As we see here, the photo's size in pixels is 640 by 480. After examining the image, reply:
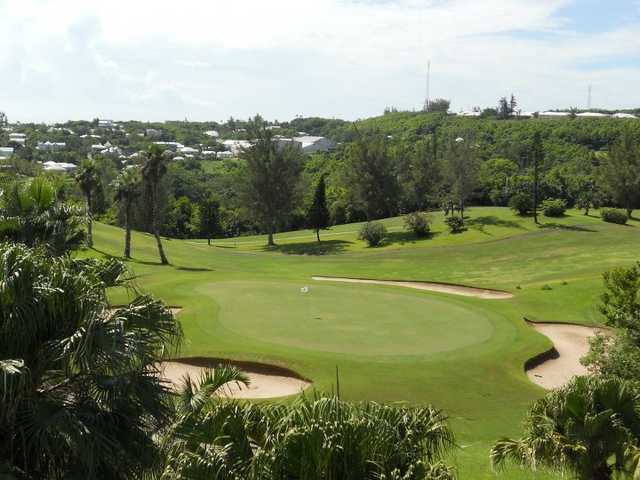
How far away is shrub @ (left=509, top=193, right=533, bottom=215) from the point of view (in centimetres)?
7094

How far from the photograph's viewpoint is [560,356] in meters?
26.0

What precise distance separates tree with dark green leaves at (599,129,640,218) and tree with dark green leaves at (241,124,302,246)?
126 feet

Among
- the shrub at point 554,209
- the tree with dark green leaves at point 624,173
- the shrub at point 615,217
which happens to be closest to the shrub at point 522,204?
the shrub at point 554,209

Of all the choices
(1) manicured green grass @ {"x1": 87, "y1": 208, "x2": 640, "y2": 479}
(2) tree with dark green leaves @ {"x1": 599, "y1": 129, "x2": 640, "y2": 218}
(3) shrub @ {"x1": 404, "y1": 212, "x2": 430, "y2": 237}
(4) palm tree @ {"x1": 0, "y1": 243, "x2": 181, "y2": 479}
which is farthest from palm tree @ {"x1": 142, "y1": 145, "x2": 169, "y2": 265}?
(2) tree with dark green leaves @ {"x1": 599, "y1": 129, "x2": 640, "y2": 218}

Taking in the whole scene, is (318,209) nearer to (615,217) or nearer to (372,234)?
(372,234)

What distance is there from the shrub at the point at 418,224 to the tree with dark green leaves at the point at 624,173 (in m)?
25.9

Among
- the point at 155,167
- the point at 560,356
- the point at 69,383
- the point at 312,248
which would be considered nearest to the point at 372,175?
the point at 312,248

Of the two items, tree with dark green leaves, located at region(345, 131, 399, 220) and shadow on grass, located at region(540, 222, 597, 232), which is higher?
tree with dark green leaves, located at region(345, 131, 399, 220)

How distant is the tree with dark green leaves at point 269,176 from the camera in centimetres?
6656

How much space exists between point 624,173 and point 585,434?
7131cm

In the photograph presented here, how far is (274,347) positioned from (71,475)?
1475 cm

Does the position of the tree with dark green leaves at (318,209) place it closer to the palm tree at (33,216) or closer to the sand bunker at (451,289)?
the sand bunker at (451,289)

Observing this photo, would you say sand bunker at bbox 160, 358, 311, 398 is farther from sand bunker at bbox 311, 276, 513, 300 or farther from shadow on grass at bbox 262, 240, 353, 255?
shadow on grass at bbox 262, 240, 353, 255

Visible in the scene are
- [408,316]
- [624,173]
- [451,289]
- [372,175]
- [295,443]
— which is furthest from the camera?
[372,175]
